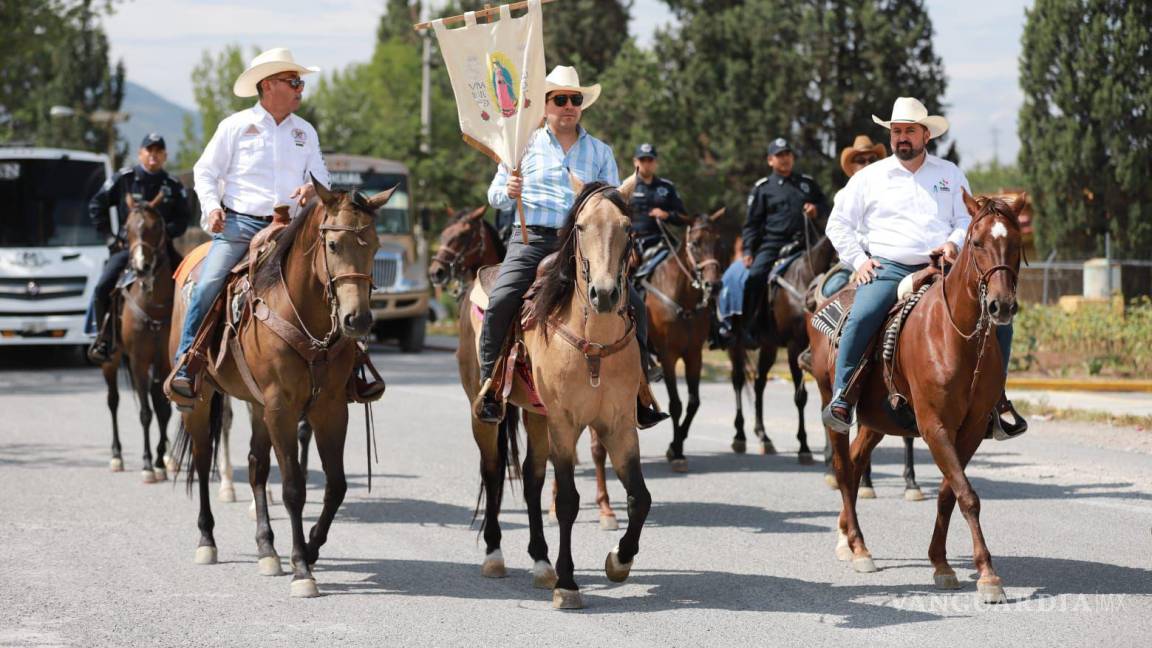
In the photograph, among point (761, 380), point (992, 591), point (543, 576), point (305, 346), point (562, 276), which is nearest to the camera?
point (992, 591)

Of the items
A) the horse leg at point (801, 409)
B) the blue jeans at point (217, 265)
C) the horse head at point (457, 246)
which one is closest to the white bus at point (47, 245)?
the horse head at point (457, 246)

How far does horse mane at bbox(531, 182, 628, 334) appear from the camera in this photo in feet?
24.7

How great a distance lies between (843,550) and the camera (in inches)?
344

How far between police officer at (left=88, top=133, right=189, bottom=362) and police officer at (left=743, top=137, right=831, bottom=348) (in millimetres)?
5365

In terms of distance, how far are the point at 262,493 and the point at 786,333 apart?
6.39 m

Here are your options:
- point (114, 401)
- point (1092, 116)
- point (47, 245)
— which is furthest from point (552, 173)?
point (1092, 116)

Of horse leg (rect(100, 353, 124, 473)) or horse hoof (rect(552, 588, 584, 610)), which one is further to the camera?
horse leg (rect(100, 353, 124, 473))

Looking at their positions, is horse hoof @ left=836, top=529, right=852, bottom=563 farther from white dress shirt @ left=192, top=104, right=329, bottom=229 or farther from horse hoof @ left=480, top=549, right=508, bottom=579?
white dress shirt @ left=192, top=104, right=329, bottom=229

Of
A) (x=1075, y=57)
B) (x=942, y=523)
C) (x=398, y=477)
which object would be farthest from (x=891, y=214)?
(x=1075, y=57)

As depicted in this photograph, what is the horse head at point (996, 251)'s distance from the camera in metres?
7.40

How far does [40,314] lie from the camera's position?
76.6 feet

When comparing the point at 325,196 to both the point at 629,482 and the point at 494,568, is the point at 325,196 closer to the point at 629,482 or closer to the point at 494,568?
the point at 629,482

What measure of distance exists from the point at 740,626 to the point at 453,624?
1.41m

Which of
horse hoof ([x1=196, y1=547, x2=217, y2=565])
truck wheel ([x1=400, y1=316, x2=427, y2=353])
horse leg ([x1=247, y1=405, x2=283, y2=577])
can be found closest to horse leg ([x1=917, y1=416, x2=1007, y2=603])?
horse leg ([x1=247, y1=405, x2=283, y2=577])
